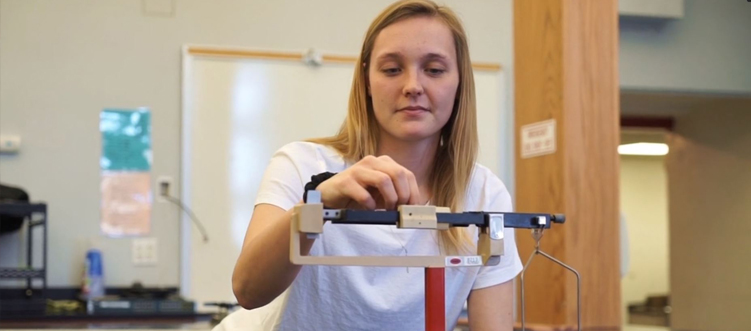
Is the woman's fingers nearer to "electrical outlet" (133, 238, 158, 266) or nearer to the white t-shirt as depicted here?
the white t-shirt

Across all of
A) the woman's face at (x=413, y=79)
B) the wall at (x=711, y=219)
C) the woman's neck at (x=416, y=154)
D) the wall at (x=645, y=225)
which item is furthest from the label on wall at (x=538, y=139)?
the wall at (x=645, y=225)

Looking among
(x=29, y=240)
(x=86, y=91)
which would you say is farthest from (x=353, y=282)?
(x=86, y=91)

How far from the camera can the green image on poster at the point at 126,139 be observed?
416cm

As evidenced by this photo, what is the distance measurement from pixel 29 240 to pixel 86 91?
75cm

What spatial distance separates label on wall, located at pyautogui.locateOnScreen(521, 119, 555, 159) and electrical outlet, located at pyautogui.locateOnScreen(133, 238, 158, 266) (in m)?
1.81

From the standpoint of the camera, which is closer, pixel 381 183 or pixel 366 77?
pixel 381 183

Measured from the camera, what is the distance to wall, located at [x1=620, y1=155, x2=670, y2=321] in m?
9.80

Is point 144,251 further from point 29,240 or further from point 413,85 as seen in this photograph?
point 413,85

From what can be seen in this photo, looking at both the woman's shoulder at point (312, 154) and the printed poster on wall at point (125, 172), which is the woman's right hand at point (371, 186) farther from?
the printed poster on wall at point (125, 172)

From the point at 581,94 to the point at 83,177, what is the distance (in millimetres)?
2297

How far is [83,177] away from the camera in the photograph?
4109 millimetres

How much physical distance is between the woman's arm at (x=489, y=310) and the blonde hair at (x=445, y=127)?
82 millimetres

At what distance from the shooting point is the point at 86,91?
4.15 metres

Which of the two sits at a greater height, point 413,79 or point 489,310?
point 413,79
